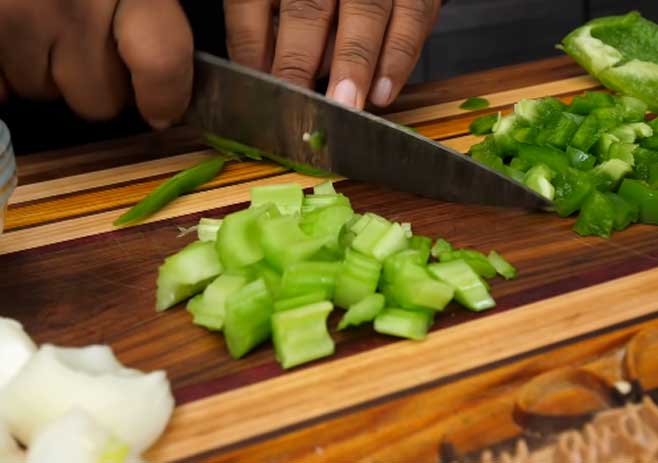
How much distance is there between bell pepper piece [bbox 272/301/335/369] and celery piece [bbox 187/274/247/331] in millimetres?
77

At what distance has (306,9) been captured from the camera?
1.68m

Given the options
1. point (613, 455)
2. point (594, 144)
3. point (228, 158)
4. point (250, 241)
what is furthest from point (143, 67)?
point (613, 455)

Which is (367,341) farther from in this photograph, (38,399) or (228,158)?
(228,158)

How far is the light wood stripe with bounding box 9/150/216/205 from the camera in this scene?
1556mm

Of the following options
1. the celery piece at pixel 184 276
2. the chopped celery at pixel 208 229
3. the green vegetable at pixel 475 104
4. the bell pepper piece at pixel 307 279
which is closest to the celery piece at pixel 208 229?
the chopped celery at pixel 208 229

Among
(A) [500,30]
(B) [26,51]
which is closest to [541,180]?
(B) [26,51]

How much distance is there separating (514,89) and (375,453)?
116 centimetres

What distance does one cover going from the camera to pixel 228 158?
5.40 ft

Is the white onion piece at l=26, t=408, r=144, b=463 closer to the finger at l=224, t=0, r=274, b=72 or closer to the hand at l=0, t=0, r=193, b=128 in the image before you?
the hand at l=0, t=0, r=193, b=128

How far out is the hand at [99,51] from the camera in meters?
1.44

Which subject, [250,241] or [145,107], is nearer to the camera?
[250,241]

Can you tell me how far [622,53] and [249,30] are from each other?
788 mm

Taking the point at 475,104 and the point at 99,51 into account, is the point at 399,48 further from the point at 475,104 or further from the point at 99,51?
the point at 99,51

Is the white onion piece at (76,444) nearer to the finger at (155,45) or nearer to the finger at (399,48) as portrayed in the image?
the finger at (155,45)
